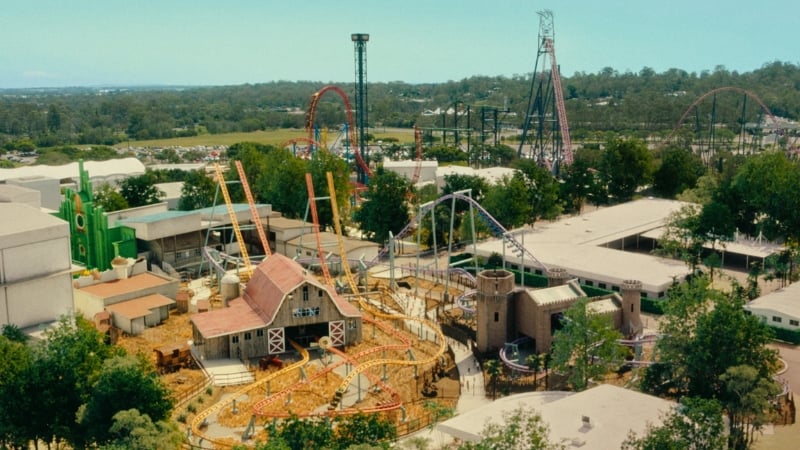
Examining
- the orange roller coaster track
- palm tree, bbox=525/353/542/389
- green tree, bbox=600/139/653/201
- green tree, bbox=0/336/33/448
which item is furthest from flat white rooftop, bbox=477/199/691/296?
green tree, bbox=0/336/33/448

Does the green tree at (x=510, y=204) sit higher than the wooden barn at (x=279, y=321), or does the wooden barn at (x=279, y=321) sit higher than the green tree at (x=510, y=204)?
the green tree at (x=510, y=204)

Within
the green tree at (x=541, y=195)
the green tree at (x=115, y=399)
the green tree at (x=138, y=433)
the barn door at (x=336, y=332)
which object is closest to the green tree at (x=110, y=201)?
the green tree at (x=541, y=195)

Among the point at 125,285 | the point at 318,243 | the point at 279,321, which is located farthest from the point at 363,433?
the point at 125,285

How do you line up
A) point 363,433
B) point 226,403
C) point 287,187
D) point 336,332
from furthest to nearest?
point 287,187 < point 336,332 < point 226,403 < point 363,433

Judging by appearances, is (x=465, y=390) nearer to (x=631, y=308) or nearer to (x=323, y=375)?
(x=323, y=375)

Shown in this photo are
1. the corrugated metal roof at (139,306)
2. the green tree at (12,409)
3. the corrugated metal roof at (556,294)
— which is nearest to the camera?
the green tree at (12,409)

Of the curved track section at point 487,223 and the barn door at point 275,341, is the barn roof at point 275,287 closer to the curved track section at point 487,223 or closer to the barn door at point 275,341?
the barn door at point 275,341

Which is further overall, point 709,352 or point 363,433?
point 709,352
